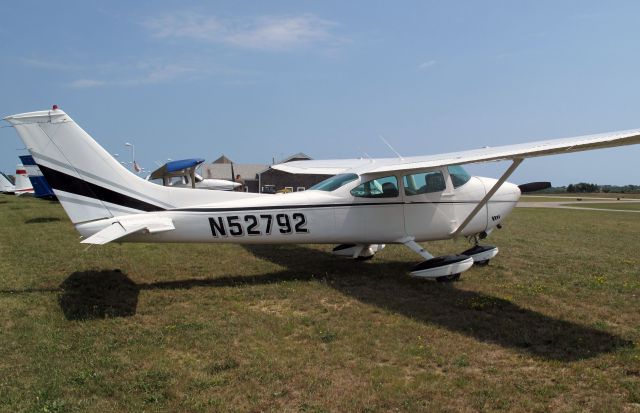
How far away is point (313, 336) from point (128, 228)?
2.90 m

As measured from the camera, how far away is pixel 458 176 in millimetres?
8656

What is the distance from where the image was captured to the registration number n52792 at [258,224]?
24.0ft

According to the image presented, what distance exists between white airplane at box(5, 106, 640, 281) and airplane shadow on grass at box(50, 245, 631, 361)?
0.60m

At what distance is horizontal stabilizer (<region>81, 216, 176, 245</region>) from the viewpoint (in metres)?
5.68

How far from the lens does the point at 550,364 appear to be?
4469mm

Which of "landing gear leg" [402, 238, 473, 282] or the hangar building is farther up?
the hangar building

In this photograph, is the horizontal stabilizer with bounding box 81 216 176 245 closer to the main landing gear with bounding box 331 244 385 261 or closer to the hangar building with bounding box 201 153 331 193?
the main landing gear with bounding box 331 244 385 261

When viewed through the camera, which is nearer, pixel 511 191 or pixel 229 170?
pixel 511 191

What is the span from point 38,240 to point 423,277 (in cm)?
989

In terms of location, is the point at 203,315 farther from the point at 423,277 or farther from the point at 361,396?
the point at 423,277

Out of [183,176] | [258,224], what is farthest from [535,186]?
[183,176]

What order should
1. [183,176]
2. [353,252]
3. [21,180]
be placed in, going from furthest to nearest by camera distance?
[21,180], [183,176], [353,252]

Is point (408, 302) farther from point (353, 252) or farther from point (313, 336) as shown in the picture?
point (353, 252)

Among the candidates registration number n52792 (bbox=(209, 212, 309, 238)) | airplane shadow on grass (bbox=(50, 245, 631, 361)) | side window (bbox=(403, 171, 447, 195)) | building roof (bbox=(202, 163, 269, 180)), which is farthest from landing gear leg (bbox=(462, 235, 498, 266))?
building roof (bbox=(202, 163, 269, 180))
